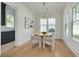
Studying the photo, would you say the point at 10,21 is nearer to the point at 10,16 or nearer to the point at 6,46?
the point at 10,16

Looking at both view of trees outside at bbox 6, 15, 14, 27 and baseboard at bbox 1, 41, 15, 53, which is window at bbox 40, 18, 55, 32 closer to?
view of trees outside at bbox 6, 15, 14, 27

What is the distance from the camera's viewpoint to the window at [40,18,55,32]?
40.1ft

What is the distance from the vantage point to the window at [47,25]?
12.2 meters

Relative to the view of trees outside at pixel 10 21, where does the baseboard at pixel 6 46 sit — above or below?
below

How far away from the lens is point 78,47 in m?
4.40

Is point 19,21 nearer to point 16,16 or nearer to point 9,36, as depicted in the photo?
point 16,16

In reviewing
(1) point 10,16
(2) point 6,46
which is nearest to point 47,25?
(1) point 10,16

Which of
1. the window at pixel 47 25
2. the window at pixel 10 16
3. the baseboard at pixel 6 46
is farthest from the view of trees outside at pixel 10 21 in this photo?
the window at pixel 47 25

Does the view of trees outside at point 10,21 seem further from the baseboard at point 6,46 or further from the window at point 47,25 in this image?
the window at point 47,25

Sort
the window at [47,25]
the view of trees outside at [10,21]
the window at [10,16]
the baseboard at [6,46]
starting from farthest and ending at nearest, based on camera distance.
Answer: the window at [47,25] < the view of trees outside at [10,21] < the window at [10,16] < the baseboard at [6,46]

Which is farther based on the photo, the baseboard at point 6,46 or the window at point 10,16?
the window at point 10,16

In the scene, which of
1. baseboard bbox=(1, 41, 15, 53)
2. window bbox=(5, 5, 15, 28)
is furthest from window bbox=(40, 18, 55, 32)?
baseboard bbox=(1, 41, 15, 53)

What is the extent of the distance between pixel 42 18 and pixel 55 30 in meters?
1.75

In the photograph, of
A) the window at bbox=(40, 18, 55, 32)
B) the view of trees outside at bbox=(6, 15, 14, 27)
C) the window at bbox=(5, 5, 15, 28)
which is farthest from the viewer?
the window at bbox=(40, 18, 55, 32)
